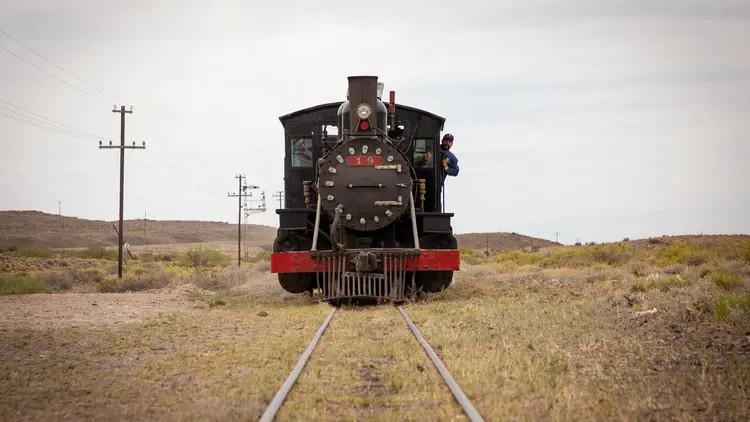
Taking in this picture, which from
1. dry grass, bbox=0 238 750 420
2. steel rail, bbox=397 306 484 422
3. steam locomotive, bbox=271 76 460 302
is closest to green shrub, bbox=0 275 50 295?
dry grass, bbox=0 238 750 420

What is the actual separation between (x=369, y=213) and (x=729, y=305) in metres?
6.26

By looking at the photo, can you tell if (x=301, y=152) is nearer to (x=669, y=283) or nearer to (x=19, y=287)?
(x=669, y=283)

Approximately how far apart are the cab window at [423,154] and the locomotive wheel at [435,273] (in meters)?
1.44

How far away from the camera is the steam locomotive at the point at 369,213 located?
47.6ft

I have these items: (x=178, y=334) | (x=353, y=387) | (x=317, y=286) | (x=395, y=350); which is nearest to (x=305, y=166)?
(x=317, y=286)

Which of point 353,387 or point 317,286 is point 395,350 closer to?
point 353,387

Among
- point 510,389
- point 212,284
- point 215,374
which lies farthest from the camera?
point 212,284

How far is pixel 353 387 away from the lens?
677 centimetres

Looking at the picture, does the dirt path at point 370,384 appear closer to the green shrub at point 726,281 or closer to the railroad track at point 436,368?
the railroad track at point 436,368

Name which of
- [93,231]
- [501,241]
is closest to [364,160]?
[501,241]

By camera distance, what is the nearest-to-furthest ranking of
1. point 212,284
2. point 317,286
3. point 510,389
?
point 510,389, point 317,286, point 212,284

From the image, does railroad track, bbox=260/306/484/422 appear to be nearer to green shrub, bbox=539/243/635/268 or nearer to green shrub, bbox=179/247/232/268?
green shrub, bbox=539/243/635/268

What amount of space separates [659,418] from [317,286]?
35.4 ft

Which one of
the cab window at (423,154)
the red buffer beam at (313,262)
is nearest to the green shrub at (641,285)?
the red buffer beam at (313,262)
